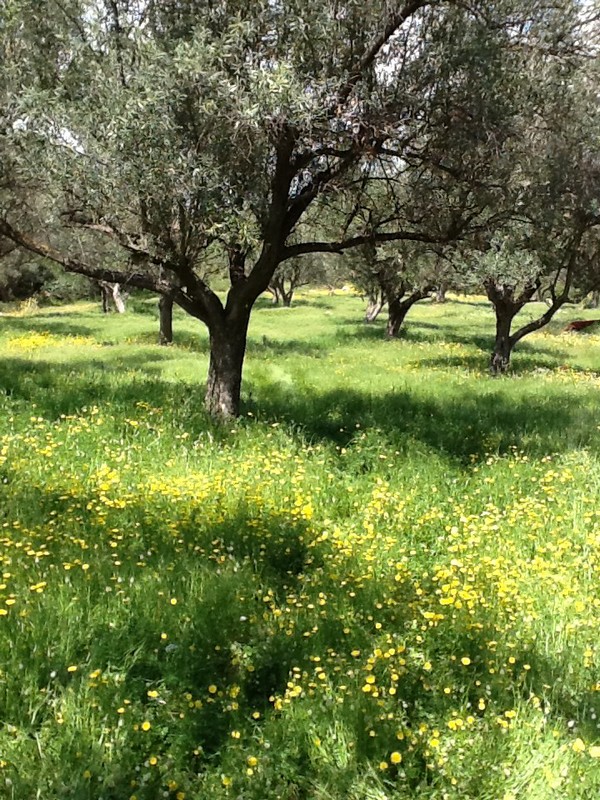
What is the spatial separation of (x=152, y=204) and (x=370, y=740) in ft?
25.7

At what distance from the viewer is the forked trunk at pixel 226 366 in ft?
37.8

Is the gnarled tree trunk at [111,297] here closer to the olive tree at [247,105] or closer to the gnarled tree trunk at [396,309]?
the gnarled tree trunk at [396,309]

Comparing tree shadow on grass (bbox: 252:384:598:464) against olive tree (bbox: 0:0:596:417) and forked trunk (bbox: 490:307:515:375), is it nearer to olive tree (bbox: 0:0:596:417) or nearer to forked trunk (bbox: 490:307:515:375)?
olive tree (bbox: 0:0:596:417)

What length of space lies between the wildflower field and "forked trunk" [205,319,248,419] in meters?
0.43

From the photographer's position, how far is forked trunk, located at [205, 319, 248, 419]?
11.5 m

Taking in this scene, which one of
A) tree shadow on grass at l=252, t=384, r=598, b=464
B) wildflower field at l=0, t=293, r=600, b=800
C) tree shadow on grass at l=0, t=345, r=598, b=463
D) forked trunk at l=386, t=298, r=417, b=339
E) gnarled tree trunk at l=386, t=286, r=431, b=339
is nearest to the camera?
wildflower field at l=0, t=293, r=600, b=800

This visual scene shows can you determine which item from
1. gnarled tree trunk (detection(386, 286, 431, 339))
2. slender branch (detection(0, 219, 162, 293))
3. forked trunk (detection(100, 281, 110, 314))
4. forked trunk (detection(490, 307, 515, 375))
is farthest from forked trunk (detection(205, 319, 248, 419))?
forked trunk (detection(100, 281, 110, 314))

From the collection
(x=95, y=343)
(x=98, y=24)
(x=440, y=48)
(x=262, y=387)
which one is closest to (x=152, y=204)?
(x=98, y=24)

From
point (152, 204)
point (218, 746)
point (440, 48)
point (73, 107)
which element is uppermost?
point (440, 48)

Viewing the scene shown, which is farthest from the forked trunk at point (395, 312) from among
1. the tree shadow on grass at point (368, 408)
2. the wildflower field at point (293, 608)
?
the wildflower field at point (293, 608)

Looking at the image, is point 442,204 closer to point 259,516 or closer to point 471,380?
point 259,516

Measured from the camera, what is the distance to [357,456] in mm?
9805

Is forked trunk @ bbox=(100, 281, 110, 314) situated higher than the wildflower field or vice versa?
forked trunk @ bbox=(100, 281, 110, 314)

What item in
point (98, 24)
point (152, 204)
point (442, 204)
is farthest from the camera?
point (442, 204)
